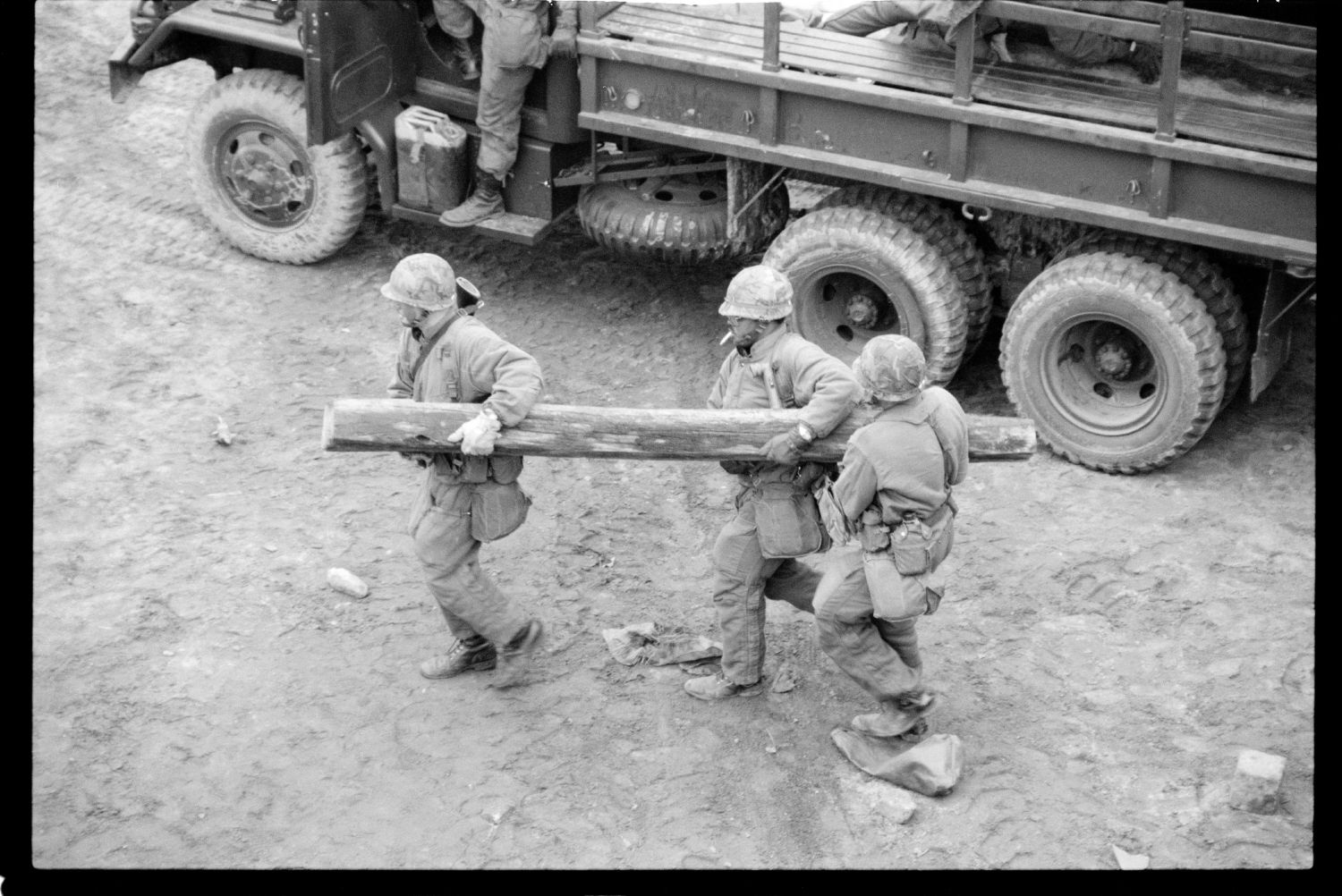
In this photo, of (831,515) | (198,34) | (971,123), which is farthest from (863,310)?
(198,34)

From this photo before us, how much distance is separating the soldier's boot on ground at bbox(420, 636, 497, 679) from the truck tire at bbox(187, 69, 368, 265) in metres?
3.83

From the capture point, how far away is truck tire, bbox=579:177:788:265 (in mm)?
9328

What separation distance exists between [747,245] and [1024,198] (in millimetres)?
1820

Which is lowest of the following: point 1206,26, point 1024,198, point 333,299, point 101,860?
point 101,860

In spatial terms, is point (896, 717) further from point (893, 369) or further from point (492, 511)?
point (492, 511)

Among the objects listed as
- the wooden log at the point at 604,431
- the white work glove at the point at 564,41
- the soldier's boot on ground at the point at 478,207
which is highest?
the white work glove at the point at 564,41

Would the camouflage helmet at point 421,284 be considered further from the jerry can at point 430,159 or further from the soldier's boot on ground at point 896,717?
the jerry can at point 430,159

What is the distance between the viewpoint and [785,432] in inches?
257

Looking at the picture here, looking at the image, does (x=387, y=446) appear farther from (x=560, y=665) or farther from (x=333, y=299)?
(x=333, y=299)

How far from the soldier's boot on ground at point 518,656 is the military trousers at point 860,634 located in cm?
126

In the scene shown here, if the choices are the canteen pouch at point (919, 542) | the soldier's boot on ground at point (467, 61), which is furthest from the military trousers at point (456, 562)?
the soldier's boot on ground at point (467, 61)

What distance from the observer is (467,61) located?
9469mm

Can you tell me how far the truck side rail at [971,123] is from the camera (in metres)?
7.69
